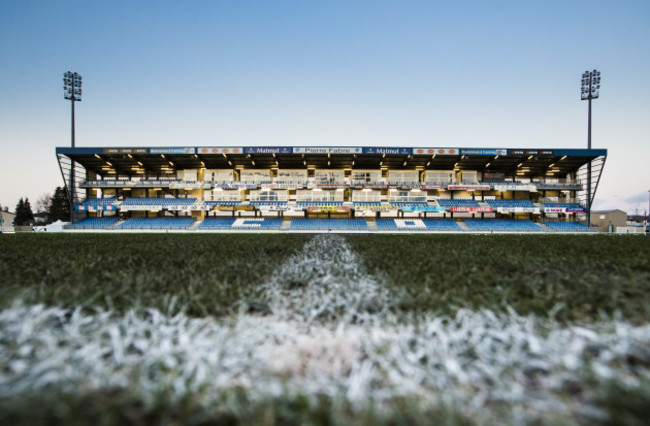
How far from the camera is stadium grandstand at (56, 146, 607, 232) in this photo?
41594 millimetres

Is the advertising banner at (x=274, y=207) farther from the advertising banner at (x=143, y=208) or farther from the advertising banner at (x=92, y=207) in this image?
the advertising banner at (x=92, y=207)

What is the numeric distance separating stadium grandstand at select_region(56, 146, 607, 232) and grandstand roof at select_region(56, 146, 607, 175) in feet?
0.50

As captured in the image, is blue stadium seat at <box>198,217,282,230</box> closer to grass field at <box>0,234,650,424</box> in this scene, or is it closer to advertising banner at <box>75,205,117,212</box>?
advertising banner at <box>75,205,117,212</box>

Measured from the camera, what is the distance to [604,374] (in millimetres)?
1415

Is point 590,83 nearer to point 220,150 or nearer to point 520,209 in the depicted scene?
point 520,209

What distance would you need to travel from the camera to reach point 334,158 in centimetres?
4366

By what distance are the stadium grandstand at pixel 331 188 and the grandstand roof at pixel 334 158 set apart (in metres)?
0.15

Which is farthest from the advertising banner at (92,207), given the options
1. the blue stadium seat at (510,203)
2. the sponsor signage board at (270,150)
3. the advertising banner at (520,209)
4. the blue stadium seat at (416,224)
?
the advertising banner at (520,209)

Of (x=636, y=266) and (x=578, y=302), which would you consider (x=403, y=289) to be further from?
(x=636, y=266)

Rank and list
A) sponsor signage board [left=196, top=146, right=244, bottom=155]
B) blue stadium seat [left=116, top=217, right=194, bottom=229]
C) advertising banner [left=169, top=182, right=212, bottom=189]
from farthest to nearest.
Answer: advertising banner [left=169, top=182, right=212, bottom=189] → blue stadium seat [left=116, top=217, right=194, bottom=229] → sponsor signage board [left=196, top=146, right=244, bottom=155]

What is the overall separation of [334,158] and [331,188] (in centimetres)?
476

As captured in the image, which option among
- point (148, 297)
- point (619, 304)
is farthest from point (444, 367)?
point (148, 297)

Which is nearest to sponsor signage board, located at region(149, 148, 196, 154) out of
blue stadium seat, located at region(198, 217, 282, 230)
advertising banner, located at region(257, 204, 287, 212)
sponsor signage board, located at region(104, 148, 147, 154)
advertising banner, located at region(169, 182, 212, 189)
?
sponsor signage board, located at region(104, 148, 147, 154)

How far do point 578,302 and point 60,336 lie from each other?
4.09m
